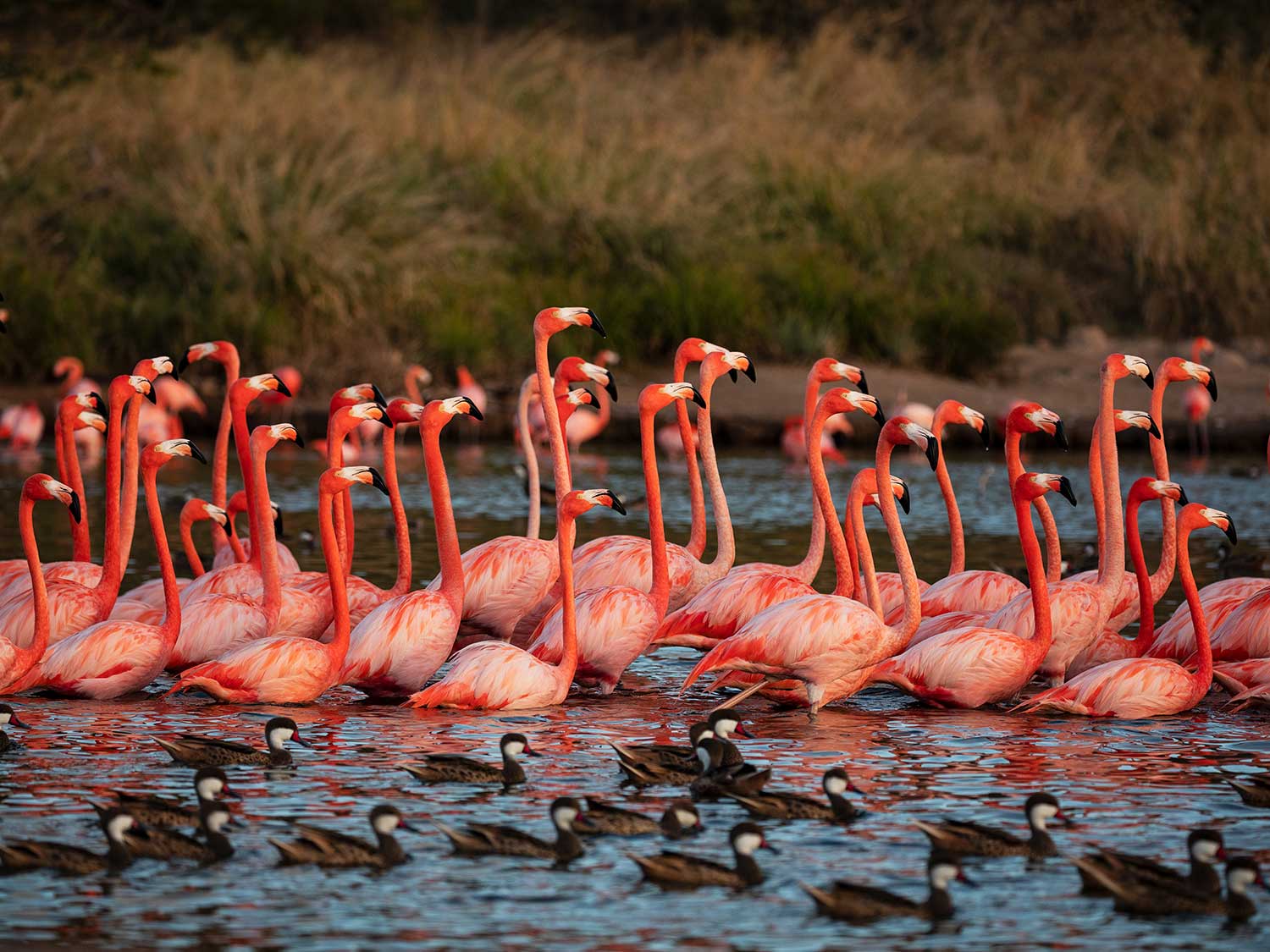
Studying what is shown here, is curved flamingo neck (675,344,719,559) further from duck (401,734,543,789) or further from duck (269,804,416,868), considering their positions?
duck (269,804,416,868)

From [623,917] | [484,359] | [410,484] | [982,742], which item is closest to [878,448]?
[982,742]

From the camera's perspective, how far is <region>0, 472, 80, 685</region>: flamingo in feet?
26.9

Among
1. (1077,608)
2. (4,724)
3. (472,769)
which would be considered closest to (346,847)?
(472,769)

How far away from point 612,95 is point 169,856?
24285mm

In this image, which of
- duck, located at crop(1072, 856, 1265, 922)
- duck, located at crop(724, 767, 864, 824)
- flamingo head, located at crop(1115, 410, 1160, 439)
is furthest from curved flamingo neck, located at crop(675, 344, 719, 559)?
duck, located at crop(1072, 856, 1265, 922)

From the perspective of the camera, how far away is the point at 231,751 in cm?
720

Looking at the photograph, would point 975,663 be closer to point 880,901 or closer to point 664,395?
point 664,395

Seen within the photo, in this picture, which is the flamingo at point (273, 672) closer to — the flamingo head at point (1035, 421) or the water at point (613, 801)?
the water at point (613, 801)

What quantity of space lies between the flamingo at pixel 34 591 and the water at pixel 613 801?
8.4 inches

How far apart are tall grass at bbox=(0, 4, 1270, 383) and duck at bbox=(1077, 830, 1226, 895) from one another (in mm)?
16981

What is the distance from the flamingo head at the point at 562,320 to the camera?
9359mm

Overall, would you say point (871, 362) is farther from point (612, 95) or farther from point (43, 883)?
point (43, 883)

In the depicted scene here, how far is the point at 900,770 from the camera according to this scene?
729cm

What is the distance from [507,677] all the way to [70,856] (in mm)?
2579
